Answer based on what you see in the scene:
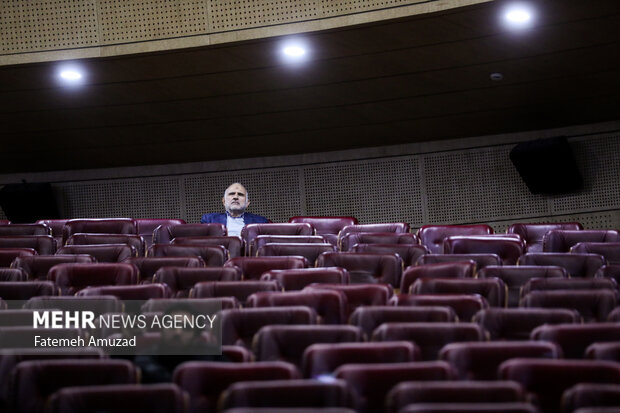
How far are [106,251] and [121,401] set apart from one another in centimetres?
202

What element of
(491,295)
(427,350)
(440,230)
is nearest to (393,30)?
(440,230)

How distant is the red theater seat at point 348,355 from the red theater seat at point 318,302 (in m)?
0.50

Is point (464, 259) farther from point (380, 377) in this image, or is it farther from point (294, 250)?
point (380, 377)

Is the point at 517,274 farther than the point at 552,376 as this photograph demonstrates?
Yes

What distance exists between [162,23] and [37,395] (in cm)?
331

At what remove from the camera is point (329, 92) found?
582 cm

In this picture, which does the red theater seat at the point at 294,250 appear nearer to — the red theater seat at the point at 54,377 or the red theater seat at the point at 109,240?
the red theater seat at the point at 109,240

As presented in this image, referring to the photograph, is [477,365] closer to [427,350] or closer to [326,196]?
[427,350]

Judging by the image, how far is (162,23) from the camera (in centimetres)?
520

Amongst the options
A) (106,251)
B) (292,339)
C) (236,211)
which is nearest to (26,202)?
(236,211)

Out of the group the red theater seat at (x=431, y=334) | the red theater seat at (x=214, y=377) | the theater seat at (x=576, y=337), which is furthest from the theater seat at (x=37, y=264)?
the theater seat at (x=576, y=337)

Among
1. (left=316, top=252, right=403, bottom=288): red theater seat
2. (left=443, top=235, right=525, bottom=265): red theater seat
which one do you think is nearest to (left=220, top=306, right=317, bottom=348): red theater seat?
(left=316, top=252, right=403, bottom=288): red theater seat

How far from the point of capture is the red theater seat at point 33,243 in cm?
436

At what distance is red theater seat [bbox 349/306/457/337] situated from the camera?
2.75 meters
